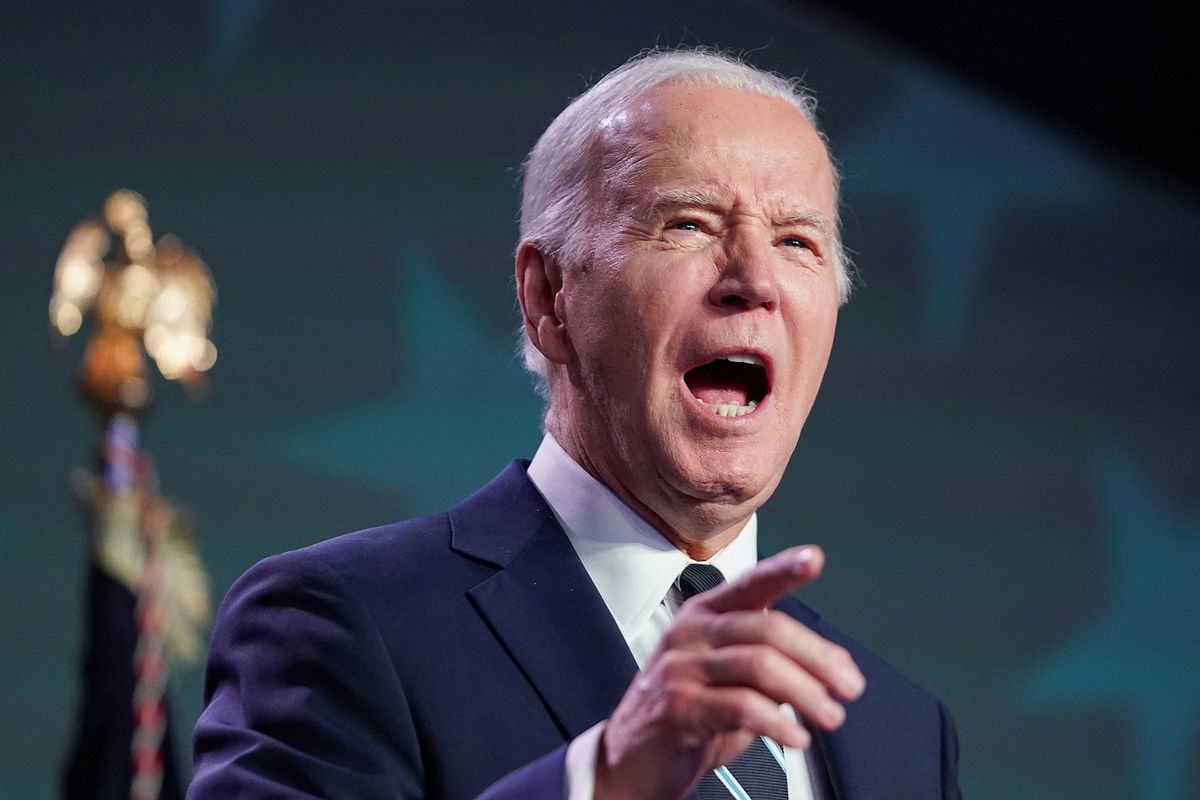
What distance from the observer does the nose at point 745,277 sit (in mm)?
1553

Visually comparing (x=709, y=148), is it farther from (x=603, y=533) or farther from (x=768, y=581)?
(x=768, y=581)

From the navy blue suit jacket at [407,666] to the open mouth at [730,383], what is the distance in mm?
225

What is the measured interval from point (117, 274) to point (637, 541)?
195 centimetres

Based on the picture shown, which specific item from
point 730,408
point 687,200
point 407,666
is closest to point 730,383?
point 730,408

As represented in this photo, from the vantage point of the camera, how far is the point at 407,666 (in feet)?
4.52

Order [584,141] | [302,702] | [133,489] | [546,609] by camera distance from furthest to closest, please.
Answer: [133,489] → [584,141] → [546,609] → [302,702]

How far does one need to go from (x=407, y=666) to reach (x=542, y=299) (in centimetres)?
54

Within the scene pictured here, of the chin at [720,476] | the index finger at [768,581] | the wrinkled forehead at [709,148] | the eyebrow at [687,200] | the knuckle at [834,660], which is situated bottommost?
the knuckle at [834,660]

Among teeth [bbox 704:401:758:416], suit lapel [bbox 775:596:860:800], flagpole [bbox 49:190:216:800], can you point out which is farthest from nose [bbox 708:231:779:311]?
flagpole [bbox 49:190:216:800]

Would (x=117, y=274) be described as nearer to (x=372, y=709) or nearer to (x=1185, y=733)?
(x=372, y=709)

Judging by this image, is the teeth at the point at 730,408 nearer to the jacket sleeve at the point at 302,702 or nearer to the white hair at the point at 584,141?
the white hair at the point at 584,141

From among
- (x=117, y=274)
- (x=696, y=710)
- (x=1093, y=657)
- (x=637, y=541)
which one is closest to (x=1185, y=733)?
(x=1093, y=657)

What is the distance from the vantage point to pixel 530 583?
59.6 inches

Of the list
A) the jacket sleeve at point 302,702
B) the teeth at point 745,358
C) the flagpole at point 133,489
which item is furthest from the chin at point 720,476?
the flagpole at point 133,489
